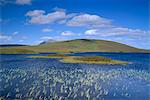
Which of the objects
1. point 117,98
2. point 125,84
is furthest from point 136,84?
point 117,98

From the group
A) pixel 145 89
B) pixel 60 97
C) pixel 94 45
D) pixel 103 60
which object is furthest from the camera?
pixel 94 45

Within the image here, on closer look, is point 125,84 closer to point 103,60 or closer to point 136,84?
point 136,84

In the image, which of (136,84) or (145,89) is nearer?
(145,89)

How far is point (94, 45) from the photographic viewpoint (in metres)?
193

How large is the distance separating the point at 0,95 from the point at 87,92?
635 cm

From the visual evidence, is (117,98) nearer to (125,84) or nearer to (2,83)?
(125,84)

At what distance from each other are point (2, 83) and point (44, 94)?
5895 millimetres

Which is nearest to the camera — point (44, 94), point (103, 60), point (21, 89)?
point (44, 94)

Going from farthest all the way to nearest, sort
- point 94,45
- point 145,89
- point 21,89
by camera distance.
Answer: point 94,45 → point 145,89 → point 21,89

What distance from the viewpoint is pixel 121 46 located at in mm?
196125

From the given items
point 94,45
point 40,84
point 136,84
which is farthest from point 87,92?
point 94,45

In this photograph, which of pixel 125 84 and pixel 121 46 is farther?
pixel 121 46

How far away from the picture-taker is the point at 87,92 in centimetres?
1884

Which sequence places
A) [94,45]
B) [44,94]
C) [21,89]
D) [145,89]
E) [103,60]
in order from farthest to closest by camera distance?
1. [94,45]
2. [103,60]
3. [145,89]
4. [21,89]
5. [44,94]
